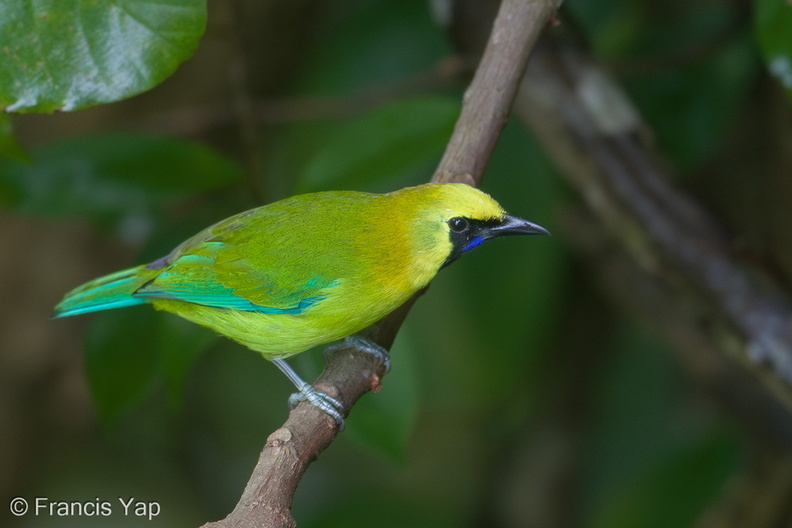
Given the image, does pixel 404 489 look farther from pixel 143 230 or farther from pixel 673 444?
pixel 143 230

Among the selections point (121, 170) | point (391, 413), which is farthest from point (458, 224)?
point (121, 170)

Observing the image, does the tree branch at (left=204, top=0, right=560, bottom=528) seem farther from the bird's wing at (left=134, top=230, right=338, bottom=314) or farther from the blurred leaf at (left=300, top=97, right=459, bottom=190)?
the blurred leaf at (left=300, top=97, right=459, bottom=190)

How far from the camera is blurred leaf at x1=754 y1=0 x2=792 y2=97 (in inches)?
82.5

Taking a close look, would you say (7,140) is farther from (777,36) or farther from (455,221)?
(777,36)

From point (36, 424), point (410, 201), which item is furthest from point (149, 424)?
point (410, 201)

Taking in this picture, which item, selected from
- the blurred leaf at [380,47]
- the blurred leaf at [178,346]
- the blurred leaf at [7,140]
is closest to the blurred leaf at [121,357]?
the blurred leaf at [178,346]

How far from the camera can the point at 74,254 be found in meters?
3.92

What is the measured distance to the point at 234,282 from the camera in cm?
211

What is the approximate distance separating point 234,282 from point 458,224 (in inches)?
23.3

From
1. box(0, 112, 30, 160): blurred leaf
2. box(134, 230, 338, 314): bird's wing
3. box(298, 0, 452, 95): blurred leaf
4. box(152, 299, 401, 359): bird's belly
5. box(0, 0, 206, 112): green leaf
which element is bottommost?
box(152, 299, 401, 359): bird's belly

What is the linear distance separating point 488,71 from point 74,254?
2.58 m

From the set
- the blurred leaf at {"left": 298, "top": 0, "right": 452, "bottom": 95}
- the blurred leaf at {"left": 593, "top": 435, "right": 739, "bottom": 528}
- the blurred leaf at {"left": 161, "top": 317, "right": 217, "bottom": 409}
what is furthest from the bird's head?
the blurred leaf at {"left": 593, "top": 435, "right": 739, "bottom": 528}

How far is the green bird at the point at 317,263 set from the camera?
1982 mm

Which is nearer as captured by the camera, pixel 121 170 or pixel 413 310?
pixel 121 170
